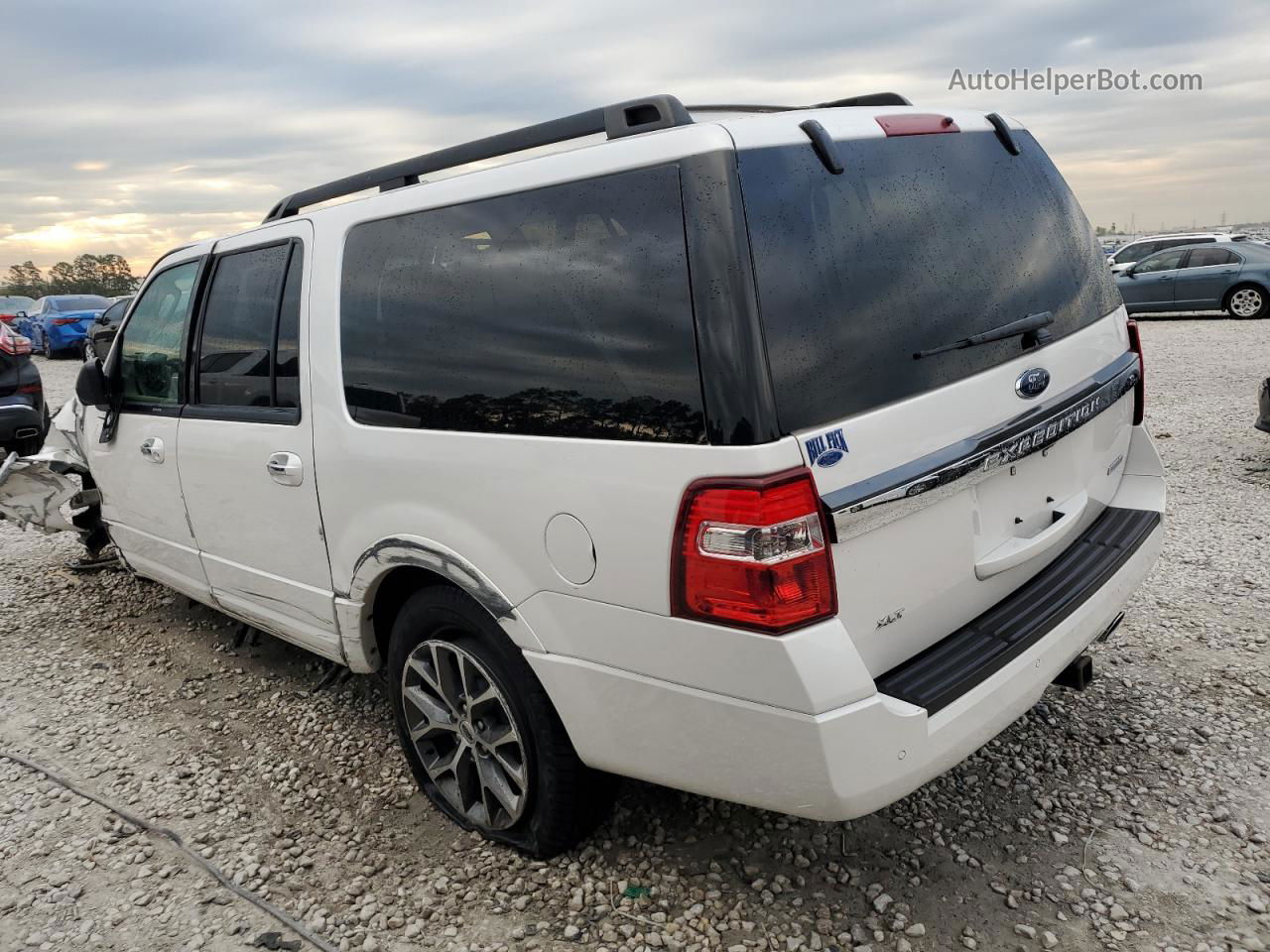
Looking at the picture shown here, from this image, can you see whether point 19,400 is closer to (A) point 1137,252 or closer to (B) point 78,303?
(B) point 78,303

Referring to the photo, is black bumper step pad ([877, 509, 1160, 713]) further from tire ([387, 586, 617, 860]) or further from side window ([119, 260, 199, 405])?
side window ([119, 260, 199, 405])

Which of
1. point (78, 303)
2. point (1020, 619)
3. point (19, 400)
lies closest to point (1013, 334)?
point (1020, 619)

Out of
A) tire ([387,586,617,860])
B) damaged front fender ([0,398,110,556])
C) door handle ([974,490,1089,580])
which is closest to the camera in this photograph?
door handle ([974,490,1089,580])

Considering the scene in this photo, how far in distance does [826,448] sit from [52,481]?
4.80 meters

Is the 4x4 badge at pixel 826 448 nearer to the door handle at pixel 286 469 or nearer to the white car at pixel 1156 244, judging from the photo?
the door handle at pixel 286 469

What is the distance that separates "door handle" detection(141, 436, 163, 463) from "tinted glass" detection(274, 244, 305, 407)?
1016 mm

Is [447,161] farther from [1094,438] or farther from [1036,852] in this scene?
[1036,852]

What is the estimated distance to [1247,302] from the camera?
1625 centimetres

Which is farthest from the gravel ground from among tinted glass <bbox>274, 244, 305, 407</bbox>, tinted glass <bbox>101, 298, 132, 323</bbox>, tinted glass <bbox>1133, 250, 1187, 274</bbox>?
tinted glass <bbox>101, 298, 132, 323</bbox>

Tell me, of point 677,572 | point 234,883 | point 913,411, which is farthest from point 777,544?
point 234,883

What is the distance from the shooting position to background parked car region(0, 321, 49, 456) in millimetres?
7406

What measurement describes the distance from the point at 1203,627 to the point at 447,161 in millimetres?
3577

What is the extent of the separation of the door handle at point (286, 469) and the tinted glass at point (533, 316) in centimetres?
37

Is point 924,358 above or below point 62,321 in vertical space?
below
